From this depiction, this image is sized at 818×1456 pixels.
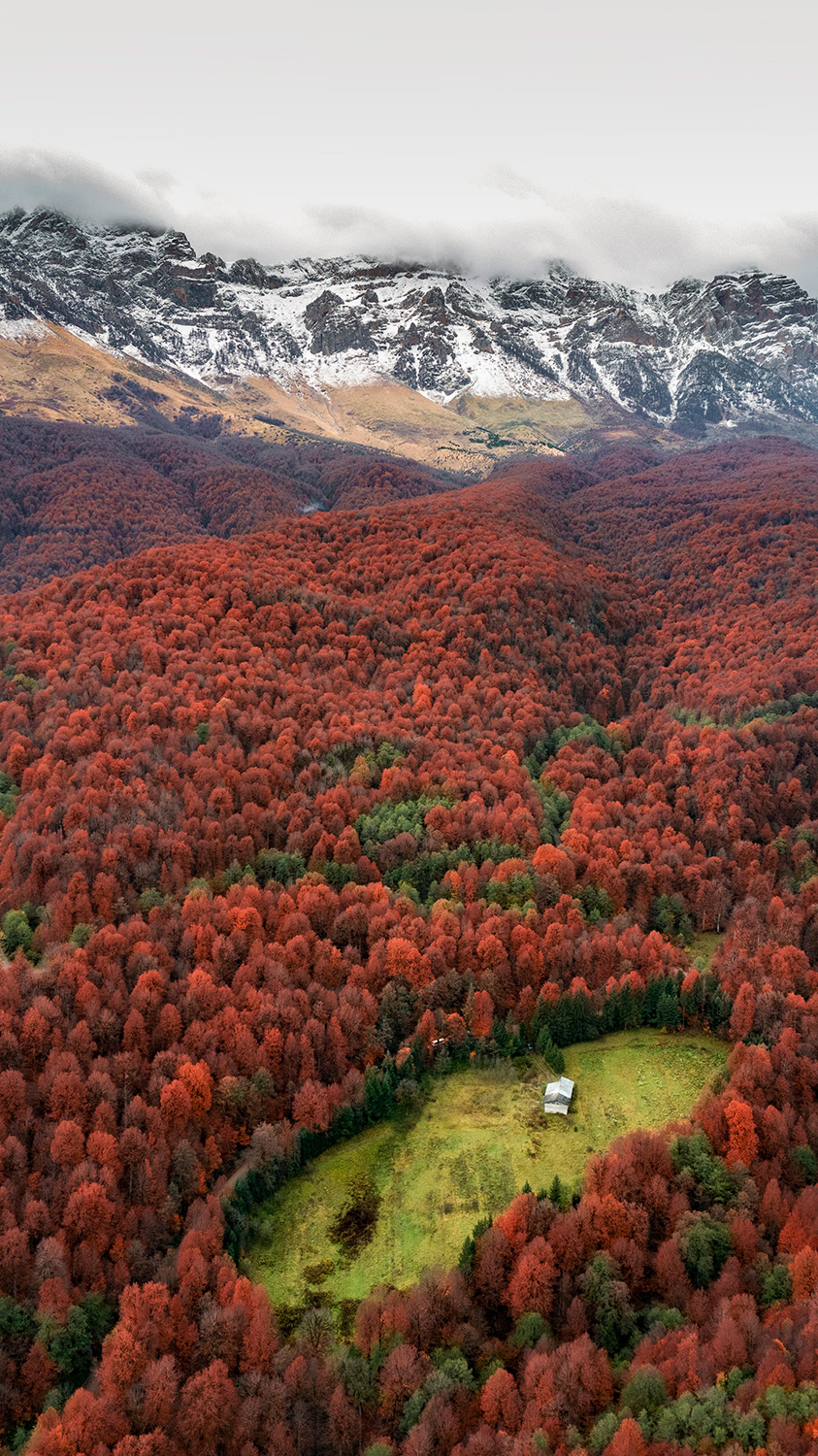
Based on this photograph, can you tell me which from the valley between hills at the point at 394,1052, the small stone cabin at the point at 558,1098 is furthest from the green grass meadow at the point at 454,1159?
the small stone cabin at the point at 558,1098

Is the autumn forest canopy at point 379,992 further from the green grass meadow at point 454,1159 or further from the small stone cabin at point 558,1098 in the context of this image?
the small stone cabin at point 558,1098

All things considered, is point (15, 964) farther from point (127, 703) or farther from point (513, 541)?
point (513, 541)

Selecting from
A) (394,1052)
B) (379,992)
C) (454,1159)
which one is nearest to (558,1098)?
(454,1159)

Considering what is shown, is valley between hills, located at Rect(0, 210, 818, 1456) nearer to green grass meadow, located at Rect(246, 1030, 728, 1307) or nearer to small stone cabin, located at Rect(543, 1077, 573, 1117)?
green grass meadow, located at Rect(246, 1030, 728, 1307)

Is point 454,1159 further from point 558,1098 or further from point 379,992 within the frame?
point 379,992

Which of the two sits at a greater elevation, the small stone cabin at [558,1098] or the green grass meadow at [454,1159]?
the small stone cabin at [558,1098]

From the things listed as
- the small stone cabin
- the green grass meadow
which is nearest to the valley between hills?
the green grass meadow
